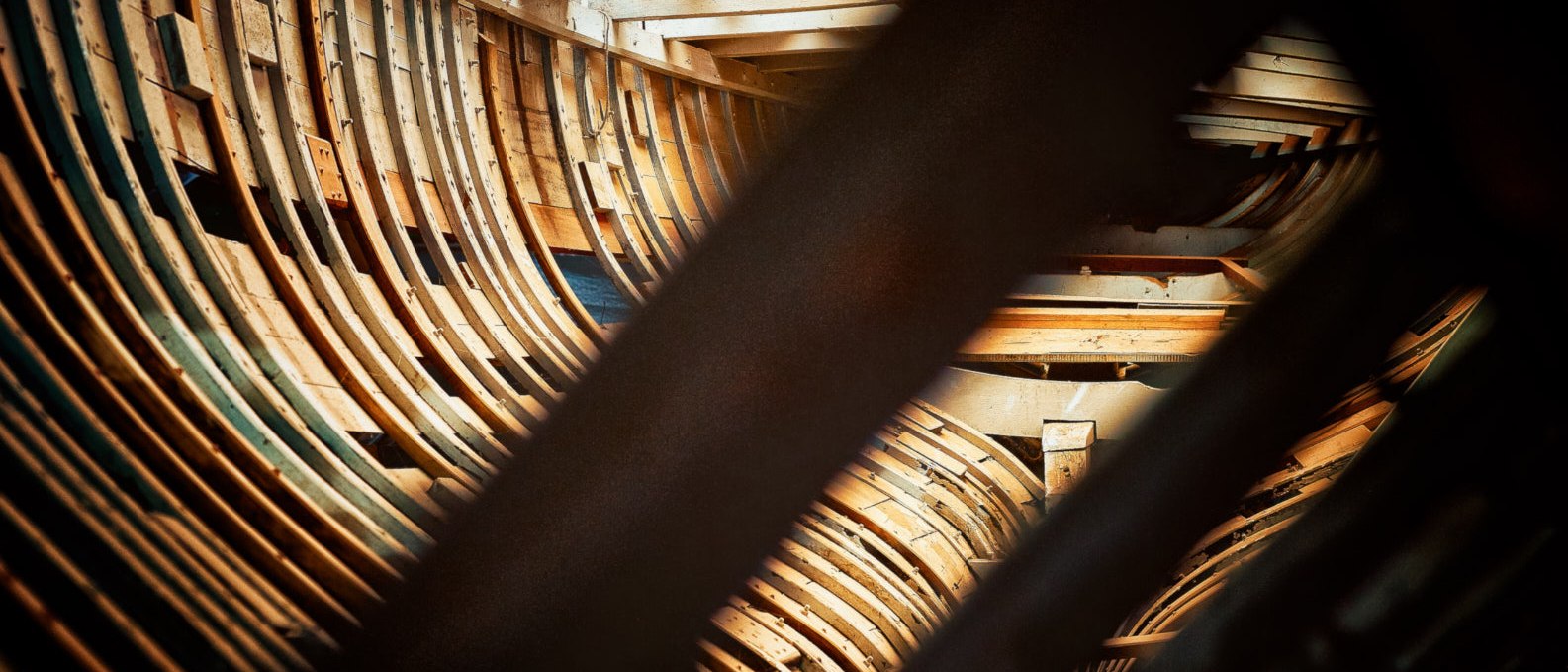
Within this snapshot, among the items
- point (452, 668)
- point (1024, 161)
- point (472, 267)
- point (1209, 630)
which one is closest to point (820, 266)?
point (1024, 161)

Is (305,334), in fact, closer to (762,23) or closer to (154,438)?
(154,438)

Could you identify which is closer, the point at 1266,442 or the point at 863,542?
the point at 1266,442

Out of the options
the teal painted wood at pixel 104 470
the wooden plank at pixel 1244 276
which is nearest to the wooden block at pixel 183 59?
the teal painted wood at pixel 104 470

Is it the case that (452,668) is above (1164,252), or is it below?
below

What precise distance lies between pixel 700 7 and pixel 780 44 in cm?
59

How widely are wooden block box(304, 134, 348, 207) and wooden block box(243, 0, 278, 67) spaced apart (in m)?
0.23

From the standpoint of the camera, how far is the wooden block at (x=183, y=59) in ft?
8.00

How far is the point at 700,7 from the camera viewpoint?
4.77 meters

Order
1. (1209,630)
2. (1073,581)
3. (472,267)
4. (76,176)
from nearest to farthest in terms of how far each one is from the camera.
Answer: (1073,581), (1209,630), (76,176), (472,267)

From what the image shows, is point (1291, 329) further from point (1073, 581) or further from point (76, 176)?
point (76, 176)

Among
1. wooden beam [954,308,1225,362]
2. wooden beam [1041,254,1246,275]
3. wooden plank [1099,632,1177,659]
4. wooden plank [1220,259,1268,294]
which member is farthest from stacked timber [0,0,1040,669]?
wooden plank [1220,259,1268,294]

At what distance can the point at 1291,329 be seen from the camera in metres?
0.83

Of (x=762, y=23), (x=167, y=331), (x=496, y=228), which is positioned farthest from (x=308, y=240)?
(x=762, y=23)

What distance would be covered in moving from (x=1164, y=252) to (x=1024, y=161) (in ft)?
21.3
